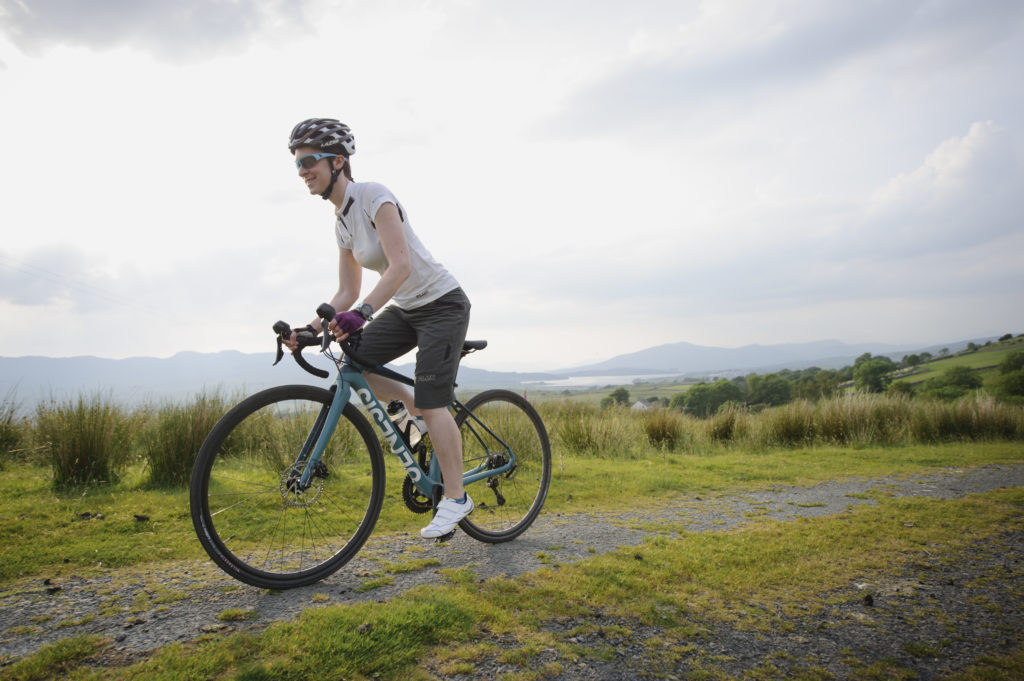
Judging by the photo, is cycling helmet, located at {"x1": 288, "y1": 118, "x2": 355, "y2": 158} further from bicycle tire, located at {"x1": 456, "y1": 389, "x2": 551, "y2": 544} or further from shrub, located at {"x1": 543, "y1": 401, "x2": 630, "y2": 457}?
shrub, located at {"x1": 543, "y1": 401, "x2": 630, "y2": 457}

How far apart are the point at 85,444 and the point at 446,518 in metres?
3.98

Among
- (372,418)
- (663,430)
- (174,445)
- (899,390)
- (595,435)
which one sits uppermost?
(372,418)

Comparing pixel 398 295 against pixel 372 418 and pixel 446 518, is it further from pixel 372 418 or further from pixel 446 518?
pixel 446 518

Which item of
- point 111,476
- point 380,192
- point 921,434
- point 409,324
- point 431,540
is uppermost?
point 380,192

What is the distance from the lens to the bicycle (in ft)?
8.69

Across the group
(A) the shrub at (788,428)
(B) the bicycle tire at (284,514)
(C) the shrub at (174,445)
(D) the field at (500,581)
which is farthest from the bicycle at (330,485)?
(A) the shrub at (788,428)

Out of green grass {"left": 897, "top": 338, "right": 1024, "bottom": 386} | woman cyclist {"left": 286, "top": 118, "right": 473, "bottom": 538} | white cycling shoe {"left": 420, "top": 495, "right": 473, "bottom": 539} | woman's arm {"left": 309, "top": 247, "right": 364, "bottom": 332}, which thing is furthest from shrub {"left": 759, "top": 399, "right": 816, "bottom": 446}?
green grass {"left": 897, "top": 338, "right": 1024, "bottom": 386}

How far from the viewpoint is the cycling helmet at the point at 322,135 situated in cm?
306

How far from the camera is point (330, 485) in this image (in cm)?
472

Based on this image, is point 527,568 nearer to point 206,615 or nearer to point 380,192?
point 206,615

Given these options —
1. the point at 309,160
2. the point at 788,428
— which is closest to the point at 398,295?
the point at 309,160

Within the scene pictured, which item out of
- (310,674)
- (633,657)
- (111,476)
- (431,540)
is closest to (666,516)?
Answer: (431,540)

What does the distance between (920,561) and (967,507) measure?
6.31 ft

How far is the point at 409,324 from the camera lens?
3396 mm
